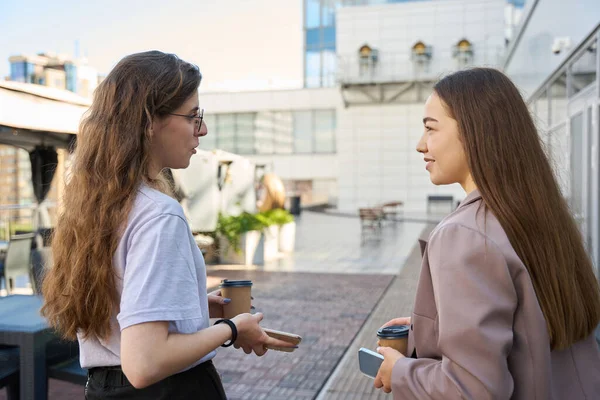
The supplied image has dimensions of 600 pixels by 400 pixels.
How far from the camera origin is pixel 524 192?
1499mm

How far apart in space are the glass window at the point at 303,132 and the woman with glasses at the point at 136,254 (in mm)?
38469

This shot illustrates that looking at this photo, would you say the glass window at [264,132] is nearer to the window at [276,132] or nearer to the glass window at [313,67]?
the window at [276,132]

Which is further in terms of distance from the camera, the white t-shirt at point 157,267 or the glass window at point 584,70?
the glass window at point 584,70

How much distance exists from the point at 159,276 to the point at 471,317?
0.71 meters

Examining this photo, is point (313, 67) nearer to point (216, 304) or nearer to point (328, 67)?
point (328, 67)

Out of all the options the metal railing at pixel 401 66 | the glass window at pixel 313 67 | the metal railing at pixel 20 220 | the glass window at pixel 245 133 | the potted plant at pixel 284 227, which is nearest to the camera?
the metal railing at pixel 20 220

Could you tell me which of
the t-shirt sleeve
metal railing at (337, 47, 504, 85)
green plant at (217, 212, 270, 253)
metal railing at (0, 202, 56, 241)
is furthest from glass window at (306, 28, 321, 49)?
the t-shirt sleeve

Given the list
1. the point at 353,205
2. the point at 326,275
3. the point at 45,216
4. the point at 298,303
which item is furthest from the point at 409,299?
the point at 353,205

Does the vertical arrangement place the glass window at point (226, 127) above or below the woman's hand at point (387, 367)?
above

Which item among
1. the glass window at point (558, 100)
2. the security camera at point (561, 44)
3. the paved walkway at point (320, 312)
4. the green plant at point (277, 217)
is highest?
the security camera at point (561, 44)

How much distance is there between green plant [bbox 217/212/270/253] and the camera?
11.7m

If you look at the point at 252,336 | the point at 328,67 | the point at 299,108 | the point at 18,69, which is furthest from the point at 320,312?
the point at 18,69

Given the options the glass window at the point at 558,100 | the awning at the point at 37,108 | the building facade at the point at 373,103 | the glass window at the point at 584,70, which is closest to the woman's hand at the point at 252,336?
the awning at the point at 37,108

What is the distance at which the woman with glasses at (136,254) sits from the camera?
4.75 ft
